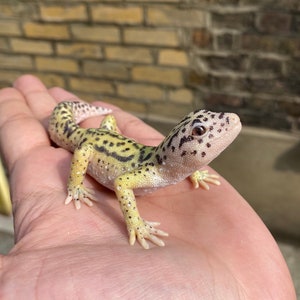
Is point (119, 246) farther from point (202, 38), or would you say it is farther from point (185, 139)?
point (202, 38)

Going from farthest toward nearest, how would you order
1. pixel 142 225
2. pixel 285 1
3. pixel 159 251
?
pixel 285 1, pixel 142 225, pixel 159 251

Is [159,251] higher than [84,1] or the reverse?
the reverse

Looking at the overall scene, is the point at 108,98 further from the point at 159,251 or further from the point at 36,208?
the point at 159,251

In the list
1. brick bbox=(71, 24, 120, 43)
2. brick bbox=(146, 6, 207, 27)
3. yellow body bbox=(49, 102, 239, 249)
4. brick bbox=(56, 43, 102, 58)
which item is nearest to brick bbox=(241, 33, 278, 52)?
brick bbox=(146, 6, 207, 27)

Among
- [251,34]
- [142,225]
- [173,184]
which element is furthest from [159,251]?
[251,34]

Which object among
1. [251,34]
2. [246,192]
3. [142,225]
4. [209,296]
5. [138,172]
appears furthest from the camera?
[246,192]

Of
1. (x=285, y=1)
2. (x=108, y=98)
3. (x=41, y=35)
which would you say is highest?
(x=285, y=1)

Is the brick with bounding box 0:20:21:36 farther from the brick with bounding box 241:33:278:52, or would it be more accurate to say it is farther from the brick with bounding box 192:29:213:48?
the brick with bounding box 241:33:278:52
